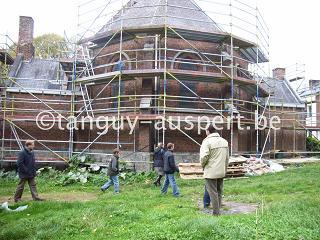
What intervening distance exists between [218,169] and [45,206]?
483 cm

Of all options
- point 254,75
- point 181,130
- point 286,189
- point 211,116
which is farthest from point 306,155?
point 286,189

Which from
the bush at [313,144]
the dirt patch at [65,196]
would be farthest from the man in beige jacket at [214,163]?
the bush at [313,144]

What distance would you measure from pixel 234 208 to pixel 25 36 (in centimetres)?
2289

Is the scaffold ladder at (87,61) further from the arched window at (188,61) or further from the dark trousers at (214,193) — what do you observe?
the dark trousers at (214,193)

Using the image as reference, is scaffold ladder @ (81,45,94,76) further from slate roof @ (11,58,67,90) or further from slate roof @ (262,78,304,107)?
slate roof @ (262,78,304,107)

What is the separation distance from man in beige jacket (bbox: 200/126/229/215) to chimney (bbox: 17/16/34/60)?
22079 millimetres

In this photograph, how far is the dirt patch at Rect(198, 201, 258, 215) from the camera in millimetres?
8789

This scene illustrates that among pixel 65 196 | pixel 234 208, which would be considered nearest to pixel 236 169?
pixel 234 208

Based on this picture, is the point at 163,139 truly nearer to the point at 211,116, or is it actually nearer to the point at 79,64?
the point at 211,116

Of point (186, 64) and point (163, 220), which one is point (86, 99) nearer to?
point (186, 64)

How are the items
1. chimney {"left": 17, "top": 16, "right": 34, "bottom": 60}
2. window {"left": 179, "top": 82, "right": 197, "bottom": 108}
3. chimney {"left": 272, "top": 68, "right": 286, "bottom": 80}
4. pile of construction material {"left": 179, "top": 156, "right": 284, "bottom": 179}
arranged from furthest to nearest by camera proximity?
chimney {"left": 272, "top": 68, "right": 286, "bottom": 80}
chimney {"left": 17, "top": 16, "right": 34, "bottom": 60}
window {"left": 179, "top": 82, "right": 197, "bottom": 108}
pile of construction material {"left": 179, "top": 156, "right": 284, "bottom": 179}

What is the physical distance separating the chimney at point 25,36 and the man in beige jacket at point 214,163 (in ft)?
72.4

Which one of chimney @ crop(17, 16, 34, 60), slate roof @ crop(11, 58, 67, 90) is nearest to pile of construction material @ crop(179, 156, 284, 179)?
slate roof @ crop(11, 58, 67, 90)

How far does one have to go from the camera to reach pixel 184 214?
8.23 metres
